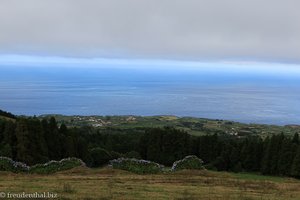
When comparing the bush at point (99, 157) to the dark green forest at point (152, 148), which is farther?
the bush at point (99, 157)

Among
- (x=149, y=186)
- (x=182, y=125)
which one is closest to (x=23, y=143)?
(x=149, y=186)

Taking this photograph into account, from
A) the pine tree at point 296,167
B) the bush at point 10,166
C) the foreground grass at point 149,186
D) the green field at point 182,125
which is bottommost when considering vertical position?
the green field at point 182,125

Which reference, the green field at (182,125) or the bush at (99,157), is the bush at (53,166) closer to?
the bush at (99,157)

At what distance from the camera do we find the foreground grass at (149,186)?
43.7ft

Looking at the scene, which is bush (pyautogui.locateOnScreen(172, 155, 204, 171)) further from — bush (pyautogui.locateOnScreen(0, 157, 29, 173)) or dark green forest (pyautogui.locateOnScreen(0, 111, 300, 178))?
dark green forest (pyautogui.locateOnScreen(0, 111, 300, 178))

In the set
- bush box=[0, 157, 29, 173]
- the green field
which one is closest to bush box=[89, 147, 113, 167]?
bush box=[0, 157, 29, 173]

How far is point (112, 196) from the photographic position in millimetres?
12727

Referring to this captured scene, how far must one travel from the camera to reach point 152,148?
144ft

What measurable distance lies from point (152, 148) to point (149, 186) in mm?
28198

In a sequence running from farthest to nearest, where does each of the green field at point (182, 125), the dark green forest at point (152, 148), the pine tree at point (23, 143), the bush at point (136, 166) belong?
the green field at point (182, 125) < the dark green forest at point (152, 148) < the pine tree at point (23, 143) < the bush at point (136, 166)

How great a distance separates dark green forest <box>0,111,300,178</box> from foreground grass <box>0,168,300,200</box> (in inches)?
355

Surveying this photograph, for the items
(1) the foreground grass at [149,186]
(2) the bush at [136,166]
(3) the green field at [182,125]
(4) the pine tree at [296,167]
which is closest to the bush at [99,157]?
(2) the bush at [136,166]

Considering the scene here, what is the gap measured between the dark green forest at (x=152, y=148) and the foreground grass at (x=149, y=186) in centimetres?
901

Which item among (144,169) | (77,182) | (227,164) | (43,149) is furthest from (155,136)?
(77,182)
